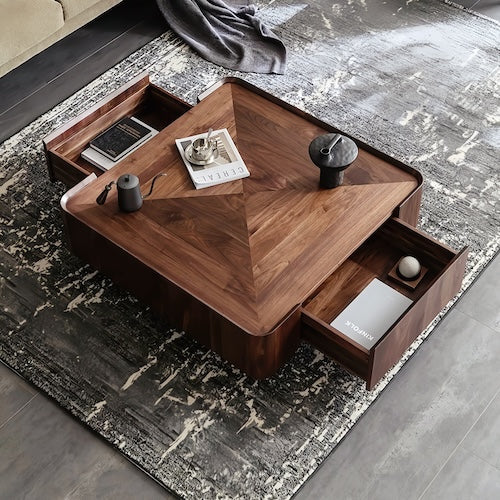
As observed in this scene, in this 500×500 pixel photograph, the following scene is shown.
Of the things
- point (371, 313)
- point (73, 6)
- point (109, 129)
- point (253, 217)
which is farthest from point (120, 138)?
point (371, 313)

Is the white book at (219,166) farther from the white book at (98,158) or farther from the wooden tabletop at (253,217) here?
the white book at (98,158)

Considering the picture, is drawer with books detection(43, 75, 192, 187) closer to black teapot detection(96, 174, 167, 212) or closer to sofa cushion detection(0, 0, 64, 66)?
black teapot detection(96, 174, 167, 212)

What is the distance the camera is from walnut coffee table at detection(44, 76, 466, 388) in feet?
7.65

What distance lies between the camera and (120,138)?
2.84 m

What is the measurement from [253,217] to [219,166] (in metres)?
0.23

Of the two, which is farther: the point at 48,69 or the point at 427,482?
the point at 48,69

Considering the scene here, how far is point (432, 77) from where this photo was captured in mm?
3428

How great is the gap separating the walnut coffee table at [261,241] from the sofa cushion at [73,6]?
0.59 metres

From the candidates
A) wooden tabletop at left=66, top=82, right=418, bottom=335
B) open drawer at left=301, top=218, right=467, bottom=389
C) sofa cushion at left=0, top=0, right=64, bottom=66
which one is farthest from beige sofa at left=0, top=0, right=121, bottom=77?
open drawer at left=301, top=218, right=467, bottom=389

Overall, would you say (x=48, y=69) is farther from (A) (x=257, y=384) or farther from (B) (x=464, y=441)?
(B) (x=464, y=441)

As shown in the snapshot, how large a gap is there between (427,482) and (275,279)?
65 cm

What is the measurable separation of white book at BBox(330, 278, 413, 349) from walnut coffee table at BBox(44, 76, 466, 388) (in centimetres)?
3

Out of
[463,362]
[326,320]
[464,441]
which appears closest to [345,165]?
[326,320]

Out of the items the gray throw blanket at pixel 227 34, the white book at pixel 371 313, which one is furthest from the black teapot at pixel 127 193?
the gray throw blanket at pixel 227 34
